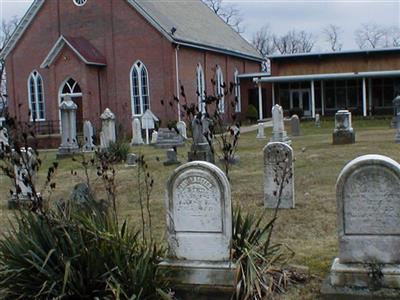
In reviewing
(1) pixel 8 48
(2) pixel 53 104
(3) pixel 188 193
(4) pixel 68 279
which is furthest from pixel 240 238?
(1) pixel 8 48

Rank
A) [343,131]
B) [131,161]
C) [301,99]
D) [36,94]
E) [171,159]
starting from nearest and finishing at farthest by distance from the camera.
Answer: [171,159], [131,161], [343,131], [36,94], [301,99]

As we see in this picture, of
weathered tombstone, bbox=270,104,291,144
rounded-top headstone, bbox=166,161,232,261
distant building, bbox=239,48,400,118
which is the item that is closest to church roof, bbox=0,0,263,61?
distant building, bbox=239,48,400,118

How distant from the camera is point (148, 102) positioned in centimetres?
3550

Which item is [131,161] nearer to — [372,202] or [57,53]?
[372,202]

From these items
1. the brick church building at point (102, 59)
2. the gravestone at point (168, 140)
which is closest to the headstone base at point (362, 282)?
the gravestone at point (168, 140)

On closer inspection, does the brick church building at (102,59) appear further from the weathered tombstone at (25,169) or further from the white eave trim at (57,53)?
the weathered tombstone at (25,169)

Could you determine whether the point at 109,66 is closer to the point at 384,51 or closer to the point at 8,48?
the point at 8,48

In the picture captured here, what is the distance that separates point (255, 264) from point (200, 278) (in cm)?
56

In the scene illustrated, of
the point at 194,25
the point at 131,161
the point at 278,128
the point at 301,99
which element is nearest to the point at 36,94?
the point at 194,25

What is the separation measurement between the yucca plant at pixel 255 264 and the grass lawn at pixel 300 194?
0.18m

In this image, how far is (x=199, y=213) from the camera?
5.76 metres

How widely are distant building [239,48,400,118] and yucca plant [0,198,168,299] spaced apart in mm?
36802

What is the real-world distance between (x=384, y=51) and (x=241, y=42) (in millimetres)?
12858

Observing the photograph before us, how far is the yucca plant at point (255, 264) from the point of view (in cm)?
553
